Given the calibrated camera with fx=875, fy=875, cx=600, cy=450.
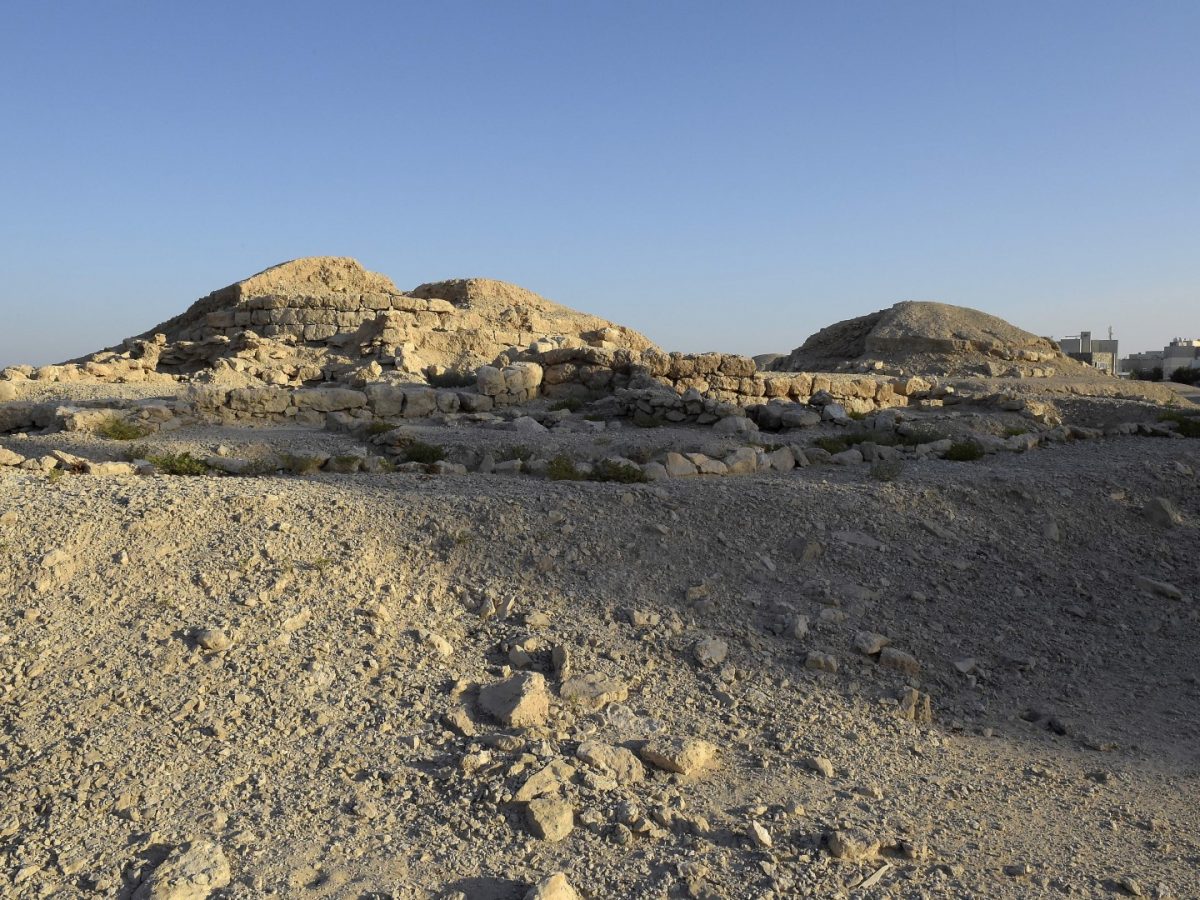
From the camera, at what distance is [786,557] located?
5602 mm

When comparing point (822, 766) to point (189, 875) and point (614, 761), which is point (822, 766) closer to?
point (614, 761)

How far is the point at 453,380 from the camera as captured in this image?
48.1 ft

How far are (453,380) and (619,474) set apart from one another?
8.14 m

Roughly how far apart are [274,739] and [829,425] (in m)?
9.40

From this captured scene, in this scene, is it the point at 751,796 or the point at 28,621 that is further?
the point at 28,621

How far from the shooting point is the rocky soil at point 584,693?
310cm

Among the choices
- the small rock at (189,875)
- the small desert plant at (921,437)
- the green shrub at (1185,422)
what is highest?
the green shrub at (1185,422)

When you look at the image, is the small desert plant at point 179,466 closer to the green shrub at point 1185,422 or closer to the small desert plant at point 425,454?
the small desert plant at point 425,454

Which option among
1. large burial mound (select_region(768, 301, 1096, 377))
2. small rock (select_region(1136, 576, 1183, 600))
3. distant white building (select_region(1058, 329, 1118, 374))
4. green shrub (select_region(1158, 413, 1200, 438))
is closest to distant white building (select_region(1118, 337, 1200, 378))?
distant white building (select_region(1058, 329, 1118, 374))

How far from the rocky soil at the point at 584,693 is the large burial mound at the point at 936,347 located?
15524 millimetres

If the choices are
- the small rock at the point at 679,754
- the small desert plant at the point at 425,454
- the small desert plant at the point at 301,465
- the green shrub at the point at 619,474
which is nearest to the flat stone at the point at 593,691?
the small rock at the point at 679,754

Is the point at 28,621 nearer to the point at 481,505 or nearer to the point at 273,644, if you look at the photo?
the point at 273,644

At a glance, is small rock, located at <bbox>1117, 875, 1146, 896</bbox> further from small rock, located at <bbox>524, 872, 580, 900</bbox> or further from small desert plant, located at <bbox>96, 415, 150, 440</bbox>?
small desert plant, located at <bbox>96, 415, 150, 440</bbox>

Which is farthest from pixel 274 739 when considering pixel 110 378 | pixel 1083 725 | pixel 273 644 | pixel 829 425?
pixel 110 378
